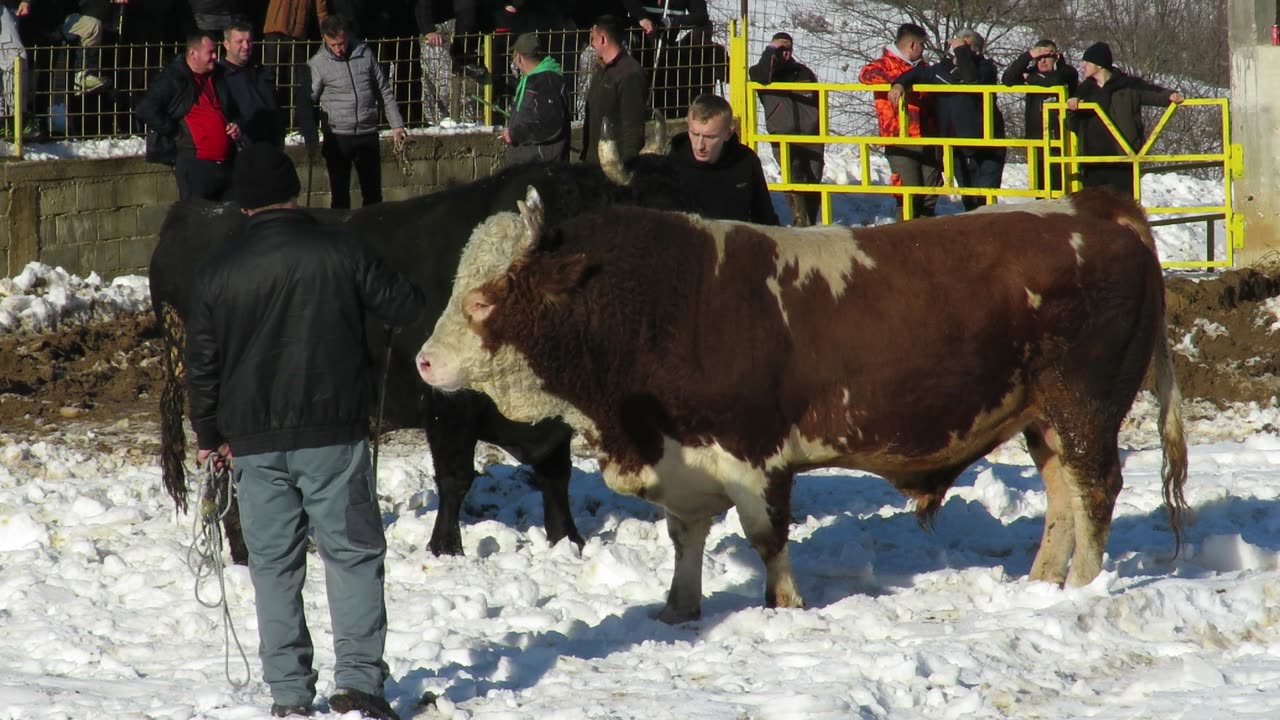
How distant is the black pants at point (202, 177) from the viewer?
11156mm

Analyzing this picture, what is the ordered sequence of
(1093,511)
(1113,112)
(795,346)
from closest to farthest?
(795,346) → (1093,511) → (1113,112)

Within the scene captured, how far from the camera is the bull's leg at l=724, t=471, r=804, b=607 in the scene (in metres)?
6.12

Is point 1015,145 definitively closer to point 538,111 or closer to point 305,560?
point 538,111

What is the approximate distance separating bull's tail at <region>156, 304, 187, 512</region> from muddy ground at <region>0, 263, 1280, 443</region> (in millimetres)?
1590

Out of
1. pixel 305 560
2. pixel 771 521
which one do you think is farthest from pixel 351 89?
pixel 305 560

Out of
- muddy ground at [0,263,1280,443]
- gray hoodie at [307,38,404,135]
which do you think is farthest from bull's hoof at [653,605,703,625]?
gray hoodie at [307,38,404,135]

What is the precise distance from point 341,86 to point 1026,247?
7324 millimetres

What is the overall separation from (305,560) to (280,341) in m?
0.68

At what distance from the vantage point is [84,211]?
13.1 m

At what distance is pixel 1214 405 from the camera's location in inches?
414

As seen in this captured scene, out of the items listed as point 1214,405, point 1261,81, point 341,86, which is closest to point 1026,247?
point 1214,405

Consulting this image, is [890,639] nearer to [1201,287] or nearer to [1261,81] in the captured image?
[1201,287]

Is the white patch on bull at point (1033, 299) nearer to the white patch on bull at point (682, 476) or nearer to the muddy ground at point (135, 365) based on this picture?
the white patch on bull at point (682, 476)

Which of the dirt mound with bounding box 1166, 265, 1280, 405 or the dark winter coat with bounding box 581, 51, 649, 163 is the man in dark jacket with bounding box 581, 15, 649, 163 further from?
the dirt mound with bounding box 1166, 265, 1280, 405
